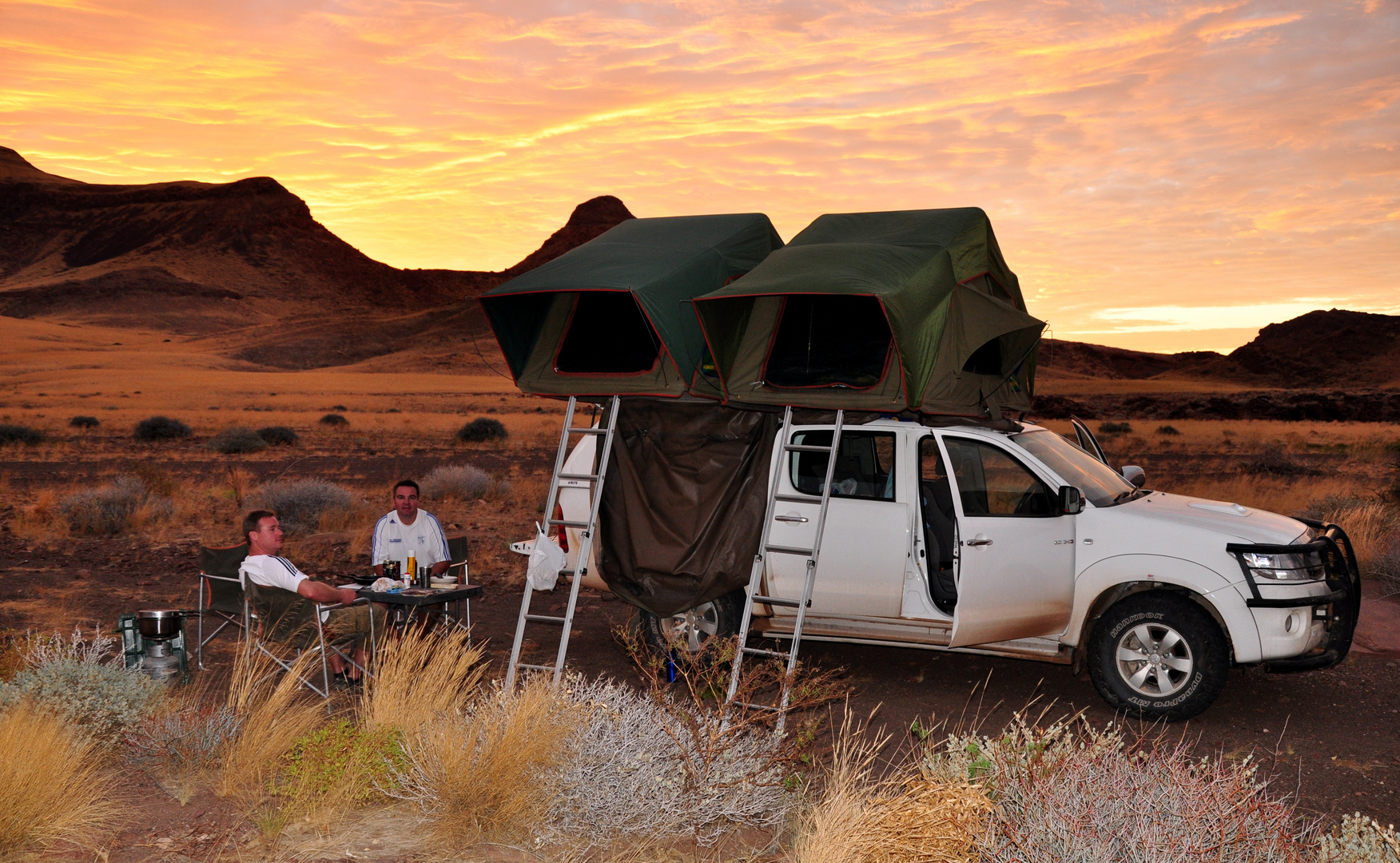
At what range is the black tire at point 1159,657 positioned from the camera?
6.59 m

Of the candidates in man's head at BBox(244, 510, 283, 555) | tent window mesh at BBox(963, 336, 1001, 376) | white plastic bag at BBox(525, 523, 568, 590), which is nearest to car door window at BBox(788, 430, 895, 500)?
tent window mesh at BBox(963, 336, 1001, 376)

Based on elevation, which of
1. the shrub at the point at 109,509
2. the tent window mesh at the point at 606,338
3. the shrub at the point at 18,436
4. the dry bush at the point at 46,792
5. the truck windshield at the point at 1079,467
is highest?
the tent window mesh at the point at 606,338

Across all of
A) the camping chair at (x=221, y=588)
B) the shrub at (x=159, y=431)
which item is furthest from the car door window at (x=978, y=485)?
the shrub at (x=159, y=431)

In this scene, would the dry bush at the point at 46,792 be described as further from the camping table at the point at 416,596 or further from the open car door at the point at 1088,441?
the open car door at the point at 1088,441

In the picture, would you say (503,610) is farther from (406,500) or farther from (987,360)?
(987,360)

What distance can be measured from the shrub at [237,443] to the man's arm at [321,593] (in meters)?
22.4

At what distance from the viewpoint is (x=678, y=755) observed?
510 centimetres

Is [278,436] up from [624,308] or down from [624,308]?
down

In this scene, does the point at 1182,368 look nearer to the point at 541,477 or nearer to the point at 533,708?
the point at 541,477

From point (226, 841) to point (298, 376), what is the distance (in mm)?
88101

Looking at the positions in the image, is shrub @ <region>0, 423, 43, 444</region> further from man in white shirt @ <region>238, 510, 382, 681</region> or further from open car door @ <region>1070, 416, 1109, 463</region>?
open car door @ <region>1070, 416, 1109, 463</region>

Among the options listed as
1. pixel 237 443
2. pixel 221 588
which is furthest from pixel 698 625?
pixel 237 443

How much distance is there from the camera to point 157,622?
6883mm

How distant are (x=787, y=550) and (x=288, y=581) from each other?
3.32m
